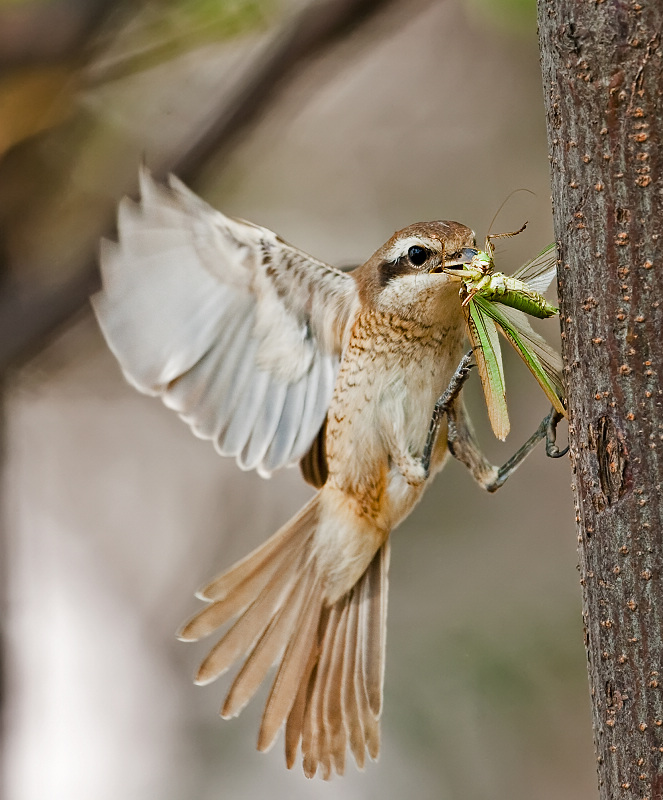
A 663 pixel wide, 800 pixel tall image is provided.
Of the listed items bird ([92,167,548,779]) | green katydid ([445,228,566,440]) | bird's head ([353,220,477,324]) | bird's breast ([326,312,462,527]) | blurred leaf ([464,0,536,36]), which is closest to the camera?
green katydid ([445,228,566,440])

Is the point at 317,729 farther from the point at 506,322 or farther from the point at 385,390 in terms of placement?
the point at 506,322

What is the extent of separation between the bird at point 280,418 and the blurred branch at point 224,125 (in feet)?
0.27

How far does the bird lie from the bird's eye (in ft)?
0.45

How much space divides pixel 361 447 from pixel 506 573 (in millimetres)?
2367

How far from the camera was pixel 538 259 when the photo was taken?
173cm

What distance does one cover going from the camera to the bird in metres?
2.35

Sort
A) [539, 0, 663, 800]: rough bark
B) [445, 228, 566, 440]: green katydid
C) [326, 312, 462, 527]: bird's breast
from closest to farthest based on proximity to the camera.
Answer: [539, 0, 663, 800]: rough bark, [445, 228, 566, 440]: green katydid, [326, 312, 462, 527]: bird's breast

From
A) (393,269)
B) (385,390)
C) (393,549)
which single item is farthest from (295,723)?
(393,549)

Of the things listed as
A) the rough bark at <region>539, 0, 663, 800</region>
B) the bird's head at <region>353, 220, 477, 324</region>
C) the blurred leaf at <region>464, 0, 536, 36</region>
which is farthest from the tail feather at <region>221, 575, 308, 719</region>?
the blurred leaf at <region>464, 0, 536, 36</region>

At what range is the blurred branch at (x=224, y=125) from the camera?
2307 millimetres

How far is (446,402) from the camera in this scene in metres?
2.07

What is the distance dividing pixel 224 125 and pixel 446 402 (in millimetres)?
867

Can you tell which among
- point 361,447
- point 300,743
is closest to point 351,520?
point 361,447

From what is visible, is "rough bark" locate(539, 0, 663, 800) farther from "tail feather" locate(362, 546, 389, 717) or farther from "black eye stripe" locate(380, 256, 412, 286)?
"tail feather" locate(362, 546, 389, 717)
